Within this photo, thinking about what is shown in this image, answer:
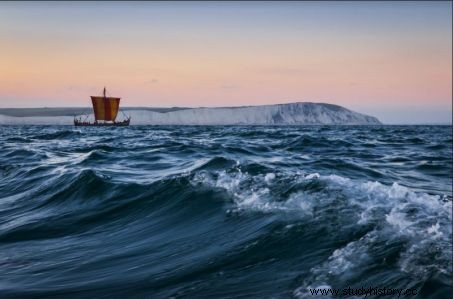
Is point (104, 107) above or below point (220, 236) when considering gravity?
above

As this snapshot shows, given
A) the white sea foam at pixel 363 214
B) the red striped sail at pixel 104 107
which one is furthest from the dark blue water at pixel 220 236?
the red striped sail at pixel 104 107

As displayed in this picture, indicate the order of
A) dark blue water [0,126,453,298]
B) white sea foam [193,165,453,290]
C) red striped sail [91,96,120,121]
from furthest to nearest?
red striped sail [91,96,120,121] < white sea foam [193,165,453,290] < dark blue water [0,126,453,298]

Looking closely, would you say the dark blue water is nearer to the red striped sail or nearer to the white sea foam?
the white sea foam

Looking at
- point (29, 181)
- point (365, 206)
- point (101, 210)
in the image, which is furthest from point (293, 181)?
point (29, 181)

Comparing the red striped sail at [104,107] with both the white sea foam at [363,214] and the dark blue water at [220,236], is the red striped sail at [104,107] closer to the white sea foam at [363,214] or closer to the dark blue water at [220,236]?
the dark blue water at [220,236]

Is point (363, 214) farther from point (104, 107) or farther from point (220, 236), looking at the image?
point (104, 107)

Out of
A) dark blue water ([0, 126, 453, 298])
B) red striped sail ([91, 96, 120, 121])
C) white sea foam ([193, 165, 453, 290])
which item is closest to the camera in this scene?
dark blue water ([0, 126, 453, 298])

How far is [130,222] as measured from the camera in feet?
25.2

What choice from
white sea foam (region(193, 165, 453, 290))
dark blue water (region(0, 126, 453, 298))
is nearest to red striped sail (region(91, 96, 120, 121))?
dark blue water (region(0, 126, 453, 298))

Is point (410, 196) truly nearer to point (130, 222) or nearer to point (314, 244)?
point (314, 244)

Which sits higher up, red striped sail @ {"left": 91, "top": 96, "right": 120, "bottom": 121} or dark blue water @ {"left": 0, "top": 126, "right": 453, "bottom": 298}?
red striped sail @ {"left": 91, "top": 96, "right": 120, "bottom": 121}

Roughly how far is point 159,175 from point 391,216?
714 cm

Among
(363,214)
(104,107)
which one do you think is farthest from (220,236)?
(104,107)

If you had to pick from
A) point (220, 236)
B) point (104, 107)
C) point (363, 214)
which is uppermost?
point (104, 107)
